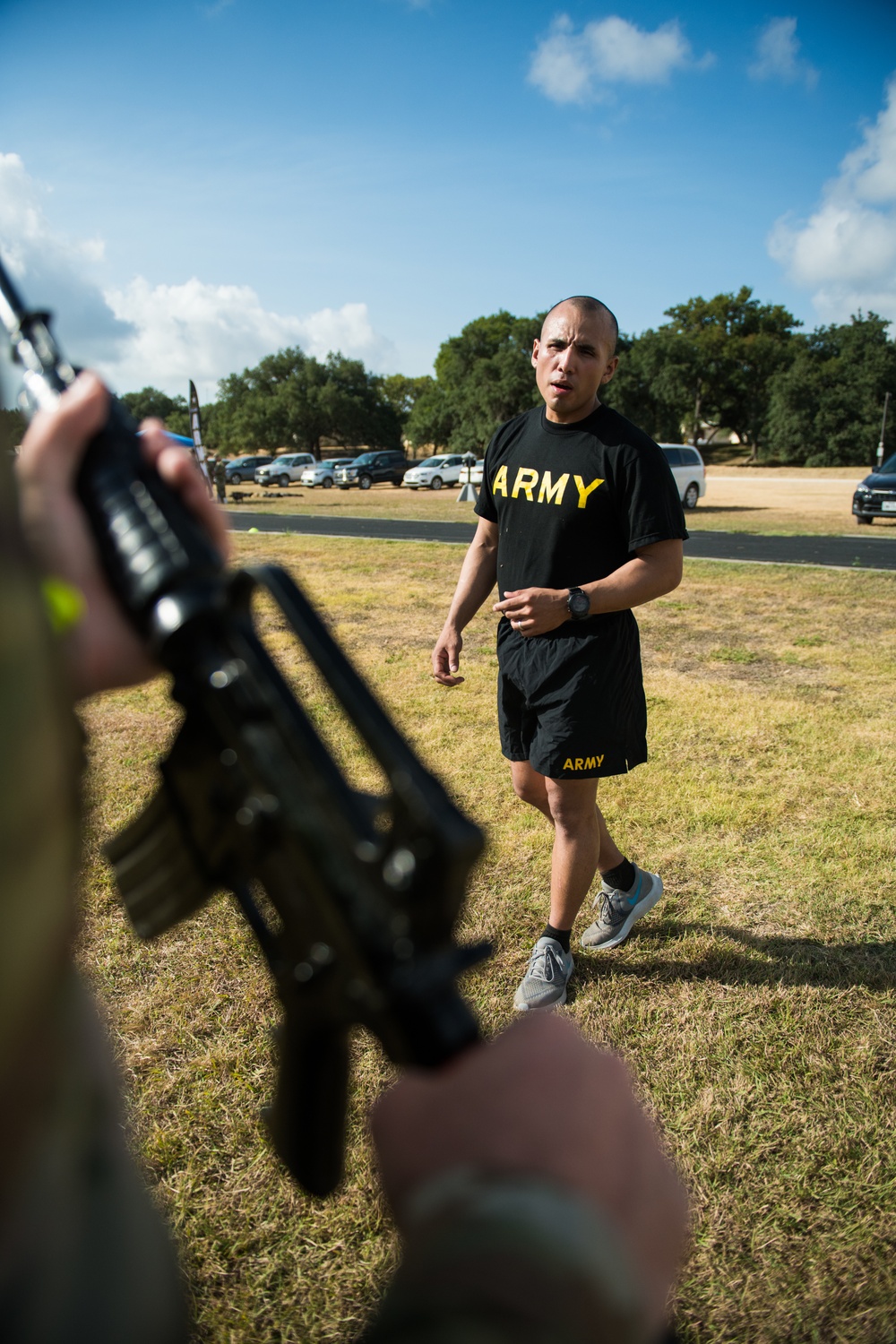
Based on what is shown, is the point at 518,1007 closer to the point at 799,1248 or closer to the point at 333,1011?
the point at 799,1248

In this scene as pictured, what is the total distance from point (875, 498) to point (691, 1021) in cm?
2003

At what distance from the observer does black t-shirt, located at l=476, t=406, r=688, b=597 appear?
3.04 meters

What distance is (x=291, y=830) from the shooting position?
0.76 m

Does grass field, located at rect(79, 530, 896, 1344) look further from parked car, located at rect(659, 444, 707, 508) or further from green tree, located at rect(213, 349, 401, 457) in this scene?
green tree, located at rect(213, 349, 401, 457)

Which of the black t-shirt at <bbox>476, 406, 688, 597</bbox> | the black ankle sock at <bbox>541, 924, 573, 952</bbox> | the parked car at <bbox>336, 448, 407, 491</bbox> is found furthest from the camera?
the parked car at <bbox>336, 448, 407, 491</bbox>

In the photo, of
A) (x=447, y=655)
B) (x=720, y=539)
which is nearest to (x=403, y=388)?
(x=720, y=539)

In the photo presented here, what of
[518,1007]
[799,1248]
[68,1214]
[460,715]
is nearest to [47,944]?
[68,1214]

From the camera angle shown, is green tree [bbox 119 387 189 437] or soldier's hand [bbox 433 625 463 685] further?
green tree [bbox 119 387 189 437]

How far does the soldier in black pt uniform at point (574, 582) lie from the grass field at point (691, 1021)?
56 centimetres

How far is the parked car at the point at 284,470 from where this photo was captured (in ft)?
148

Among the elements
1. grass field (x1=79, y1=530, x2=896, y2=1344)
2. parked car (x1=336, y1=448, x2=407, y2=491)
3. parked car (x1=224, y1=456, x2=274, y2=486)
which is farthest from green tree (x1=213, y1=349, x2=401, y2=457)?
grass field (x1=79, y1=530, x2=896, y2=1344)

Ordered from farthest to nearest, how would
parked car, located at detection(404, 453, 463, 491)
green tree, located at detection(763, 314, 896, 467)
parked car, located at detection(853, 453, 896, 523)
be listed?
green tree, located at detection(763, 314, 896, 467), parked car, located at detection(404, 453, 463, 491), parked car, located at detection(853, 453, 896, 523)

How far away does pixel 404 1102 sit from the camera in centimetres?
68

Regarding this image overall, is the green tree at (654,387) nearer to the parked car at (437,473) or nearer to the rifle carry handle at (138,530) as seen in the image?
the parked car at (437,473)
